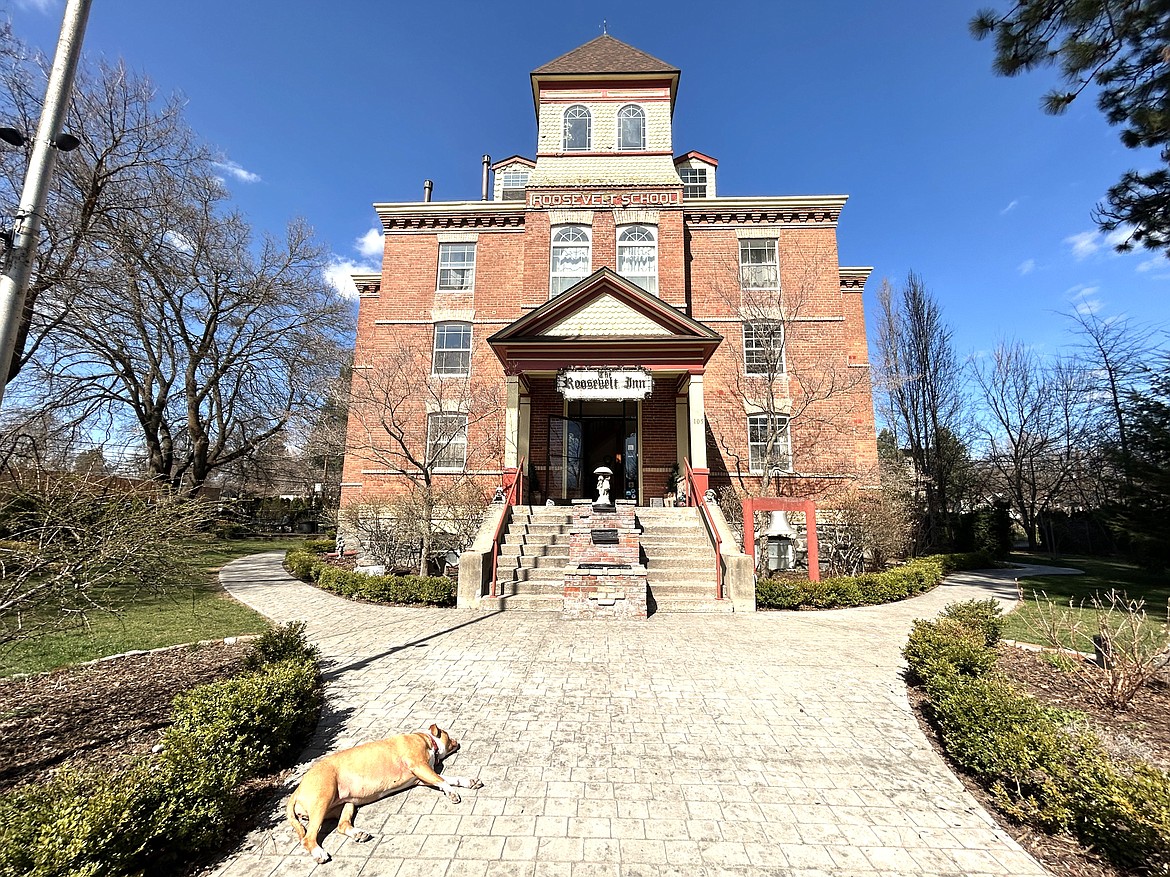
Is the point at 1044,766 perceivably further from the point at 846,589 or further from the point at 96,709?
the point at 96,709

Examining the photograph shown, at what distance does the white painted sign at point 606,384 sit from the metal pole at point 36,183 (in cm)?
900

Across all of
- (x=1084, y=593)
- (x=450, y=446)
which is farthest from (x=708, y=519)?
(x=450, y=446)

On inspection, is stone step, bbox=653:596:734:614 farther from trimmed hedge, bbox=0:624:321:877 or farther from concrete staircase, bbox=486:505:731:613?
trimmed hedge, bbox=0:624:321:877

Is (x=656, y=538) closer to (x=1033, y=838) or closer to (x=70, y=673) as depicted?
(x=1033, y=838)

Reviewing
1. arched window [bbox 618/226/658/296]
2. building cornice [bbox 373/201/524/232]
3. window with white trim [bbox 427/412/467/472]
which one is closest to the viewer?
window with white trim [bbox 427/412/467/472]

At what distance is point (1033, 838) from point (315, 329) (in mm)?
23488

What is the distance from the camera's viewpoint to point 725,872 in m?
2.81

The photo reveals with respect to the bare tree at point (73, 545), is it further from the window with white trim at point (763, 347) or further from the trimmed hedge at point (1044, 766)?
the window with white trim at point (763, 347)

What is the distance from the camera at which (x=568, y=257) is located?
1634cm

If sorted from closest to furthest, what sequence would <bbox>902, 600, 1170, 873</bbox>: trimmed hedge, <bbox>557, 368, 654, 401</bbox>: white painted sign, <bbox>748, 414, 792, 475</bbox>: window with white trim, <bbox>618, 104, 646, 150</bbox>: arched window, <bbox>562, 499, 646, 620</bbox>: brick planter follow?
<bbox>902, 600, 1170, 873</bbox>: trimmed hedge
<bbox>562, 499, 646, 620</bbox>: brick planter
<bbox>557, 368, 654, 401</bbox>: white painted sign
<bbox>748, 414, 792, 475</bbox>: window with white trim
<bbox>618, 104, 646, 150</bbox>: arched window

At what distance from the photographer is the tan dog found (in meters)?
3.05

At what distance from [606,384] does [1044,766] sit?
9742mm

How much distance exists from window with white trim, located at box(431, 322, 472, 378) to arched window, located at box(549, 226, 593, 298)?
346cm

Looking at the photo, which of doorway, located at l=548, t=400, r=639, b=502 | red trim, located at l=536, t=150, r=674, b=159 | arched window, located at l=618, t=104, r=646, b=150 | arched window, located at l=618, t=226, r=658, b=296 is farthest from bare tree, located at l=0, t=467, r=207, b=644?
arched window, located at l=618, t=104, r=646, b=150
